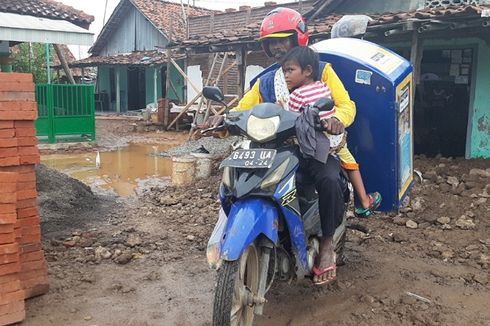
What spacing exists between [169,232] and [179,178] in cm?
286

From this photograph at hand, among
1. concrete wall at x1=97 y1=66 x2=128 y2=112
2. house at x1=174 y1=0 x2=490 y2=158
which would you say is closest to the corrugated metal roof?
house at x1=174 y1=0 x2=490 y2=158

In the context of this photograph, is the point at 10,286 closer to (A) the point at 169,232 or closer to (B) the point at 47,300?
(B) the point at 47,300

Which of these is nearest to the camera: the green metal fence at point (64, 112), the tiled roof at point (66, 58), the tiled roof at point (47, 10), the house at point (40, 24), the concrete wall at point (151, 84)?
the house at point (40, 24)

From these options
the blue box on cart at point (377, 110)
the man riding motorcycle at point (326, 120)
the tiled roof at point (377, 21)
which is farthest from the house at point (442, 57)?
the man riding motorcycle at point (326, 120)

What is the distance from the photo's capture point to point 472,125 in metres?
8.98

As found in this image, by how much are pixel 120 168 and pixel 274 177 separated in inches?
335

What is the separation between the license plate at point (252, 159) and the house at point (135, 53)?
67.0 ft

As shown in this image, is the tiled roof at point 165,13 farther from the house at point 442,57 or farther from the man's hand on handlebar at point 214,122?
the man's hand on handlebar at point 214,122

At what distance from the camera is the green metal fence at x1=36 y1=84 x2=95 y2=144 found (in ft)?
44.0

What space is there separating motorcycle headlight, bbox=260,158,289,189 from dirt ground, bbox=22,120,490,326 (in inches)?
44.6

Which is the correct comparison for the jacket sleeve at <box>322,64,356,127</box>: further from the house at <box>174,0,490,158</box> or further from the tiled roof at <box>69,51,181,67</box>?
the tiled roof at <box>69,51,181,67</box>

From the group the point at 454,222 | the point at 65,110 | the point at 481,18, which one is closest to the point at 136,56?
the point at 65,110

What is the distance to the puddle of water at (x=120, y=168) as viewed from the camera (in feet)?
29.9

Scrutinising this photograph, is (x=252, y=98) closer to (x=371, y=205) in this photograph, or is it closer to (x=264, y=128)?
(x=264, y=128)
